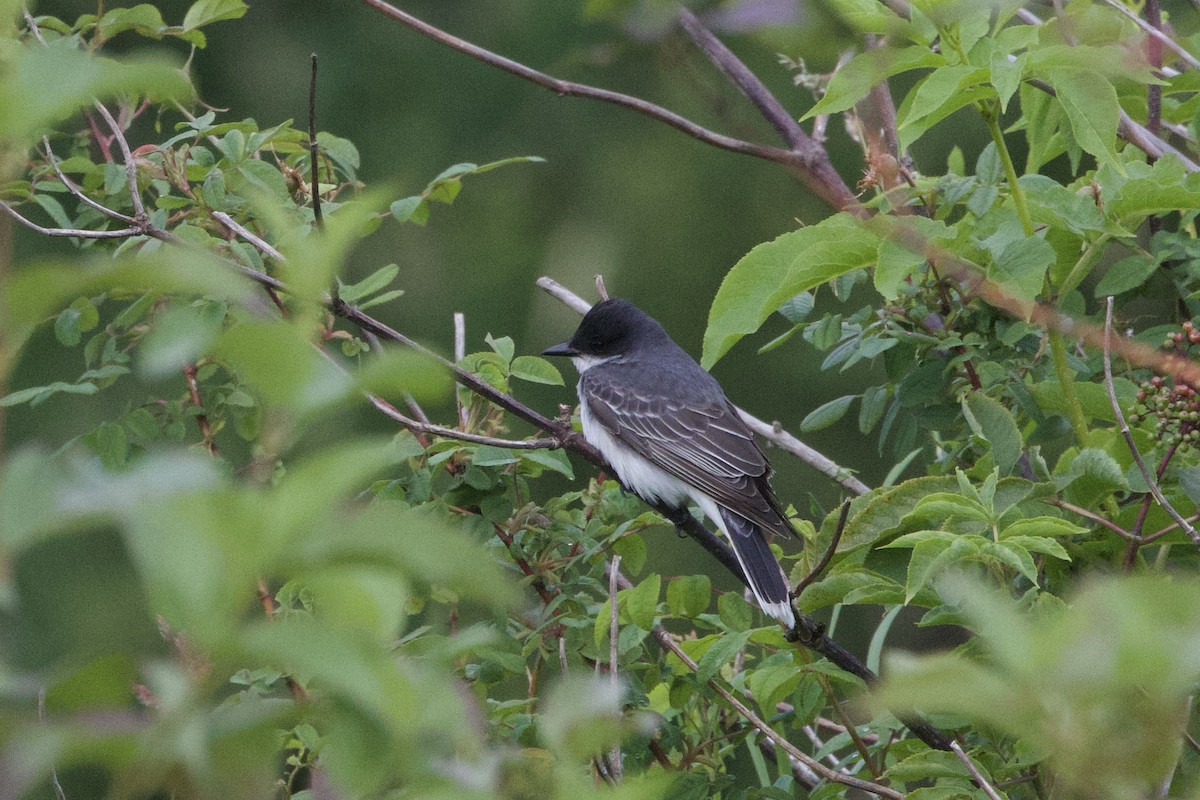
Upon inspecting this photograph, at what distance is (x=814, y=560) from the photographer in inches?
88.2

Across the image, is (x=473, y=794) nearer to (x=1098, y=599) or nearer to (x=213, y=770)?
(x=213, y=770)

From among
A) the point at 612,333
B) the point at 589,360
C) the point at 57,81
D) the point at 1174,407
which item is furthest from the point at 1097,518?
the point at 589,360

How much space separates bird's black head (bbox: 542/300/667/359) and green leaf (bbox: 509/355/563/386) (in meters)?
2.21

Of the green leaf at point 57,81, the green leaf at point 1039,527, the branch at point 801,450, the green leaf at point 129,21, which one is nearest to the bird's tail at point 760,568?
the branch at point 801,450

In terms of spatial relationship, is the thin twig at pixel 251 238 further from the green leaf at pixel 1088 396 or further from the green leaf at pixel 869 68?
the green leaf at pixel 1088 396

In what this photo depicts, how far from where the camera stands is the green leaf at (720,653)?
1927 mm

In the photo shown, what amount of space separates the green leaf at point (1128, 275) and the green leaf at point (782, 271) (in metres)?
0.50

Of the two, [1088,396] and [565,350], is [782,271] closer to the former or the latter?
[1088,396]

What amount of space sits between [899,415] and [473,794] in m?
2.06

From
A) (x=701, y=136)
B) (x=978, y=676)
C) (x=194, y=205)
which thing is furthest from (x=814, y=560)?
(x=978, y=676)

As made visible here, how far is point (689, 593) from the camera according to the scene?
2.23 m

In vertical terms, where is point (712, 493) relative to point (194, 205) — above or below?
below

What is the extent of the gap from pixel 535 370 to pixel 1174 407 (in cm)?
111

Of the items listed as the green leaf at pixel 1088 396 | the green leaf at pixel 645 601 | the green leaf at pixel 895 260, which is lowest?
the green leaf at pixel 645 601
